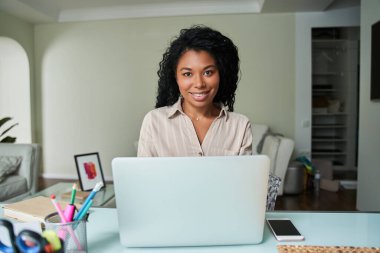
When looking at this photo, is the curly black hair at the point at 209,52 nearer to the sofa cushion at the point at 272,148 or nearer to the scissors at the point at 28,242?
the scissors at the point at 28,242

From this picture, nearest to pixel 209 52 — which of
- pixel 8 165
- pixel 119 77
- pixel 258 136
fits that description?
pixel 8 165

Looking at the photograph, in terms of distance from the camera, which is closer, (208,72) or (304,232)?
(304,232)

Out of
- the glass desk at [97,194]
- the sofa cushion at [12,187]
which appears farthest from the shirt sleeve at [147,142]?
the sofa cushion at [12,187]

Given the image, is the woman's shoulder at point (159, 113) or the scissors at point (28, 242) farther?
the woman's shoulder at point (159, 113)

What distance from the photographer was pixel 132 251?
2.39 ft

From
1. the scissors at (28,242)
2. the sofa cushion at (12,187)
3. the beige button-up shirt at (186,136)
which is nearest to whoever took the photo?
the scissors at (28,242)

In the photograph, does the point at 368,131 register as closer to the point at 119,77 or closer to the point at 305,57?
the point at 305,57

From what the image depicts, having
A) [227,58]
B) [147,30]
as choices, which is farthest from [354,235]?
[147,30]

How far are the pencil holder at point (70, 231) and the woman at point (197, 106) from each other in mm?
Result: 438

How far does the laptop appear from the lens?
0.69m

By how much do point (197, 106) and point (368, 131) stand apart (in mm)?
2573

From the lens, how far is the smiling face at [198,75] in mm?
968

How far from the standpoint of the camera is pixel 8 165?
9.60 ft

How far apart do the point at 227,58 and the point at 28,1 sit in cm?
391
